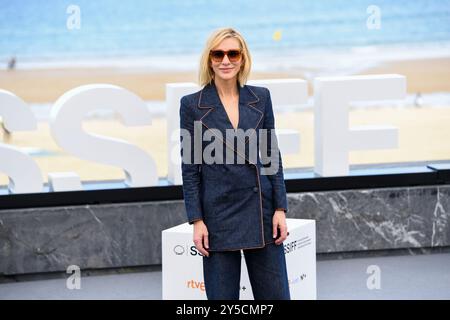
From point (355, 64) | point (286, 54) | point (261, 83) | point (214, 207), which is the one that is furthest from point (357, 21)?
Result: point (214, 207)

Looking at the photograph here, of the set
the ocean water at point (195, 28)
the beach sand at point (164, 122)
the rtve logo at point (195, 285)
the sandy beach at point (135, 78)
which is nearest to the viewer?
the rtve logo at point (195, 285)

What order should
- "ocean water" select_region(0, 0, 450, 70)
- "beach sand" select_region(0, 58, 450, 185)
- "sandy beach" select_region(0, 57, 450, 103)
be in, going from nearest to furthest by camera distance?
"beach sand" select_region(0, 58, 450, 185) → "sandy beach" select_region(0, 57, 450, 103) → "ocean water" select_region(0, 0, 450, 70)

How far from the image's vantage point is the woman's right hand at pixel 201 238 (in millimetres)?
4168

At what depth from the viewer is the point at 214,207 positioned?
4.19 metres

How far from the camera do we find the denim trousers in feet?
13.7

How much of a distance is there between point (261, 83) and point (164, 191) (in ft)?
3.28

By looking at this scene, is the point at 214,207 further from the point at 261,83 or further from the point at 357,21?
the point at 357,21

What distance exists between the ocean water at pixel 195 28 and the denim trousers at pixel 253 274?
2427 centimetres

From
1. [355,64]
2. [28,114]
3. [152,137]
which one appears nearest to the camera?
[28,114]
